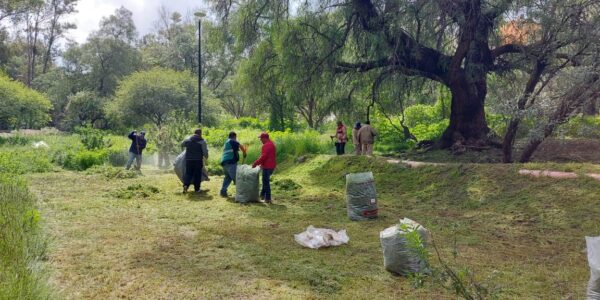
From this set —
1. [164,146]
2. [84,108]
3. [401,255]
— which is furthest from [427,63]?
[84,108]

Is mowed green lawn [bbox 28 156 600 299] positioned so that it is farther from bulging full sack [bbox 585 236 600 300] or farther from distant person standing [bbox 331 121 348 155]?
distant person standing [bbox 331 121 348 155]

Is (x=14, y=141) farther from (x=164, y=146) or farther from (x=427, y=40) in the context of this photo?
(x=427, y=40)

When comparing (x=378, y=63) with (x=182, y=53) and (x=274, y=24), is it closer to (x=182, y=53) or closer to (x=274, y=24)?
(x=274, y=24)

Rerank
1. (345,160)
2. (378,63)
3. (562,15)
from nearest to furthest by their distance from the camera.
Answer: (562,15) < (345,160) < (378,63)

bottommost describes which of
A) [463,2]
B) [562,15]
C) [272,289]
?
[272,289]

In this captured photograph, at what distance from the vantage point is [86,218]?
753cm

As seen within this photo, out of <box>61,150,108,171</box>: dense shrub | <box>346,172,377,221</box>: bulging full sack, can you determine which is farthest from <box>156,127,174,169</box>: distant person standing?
<box>346,172,377,221</box>: bulging full sack

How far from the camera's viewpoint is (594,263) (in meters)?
3.50

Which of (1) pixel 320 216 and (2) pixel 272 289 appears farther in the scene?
(1) pixel 320 216

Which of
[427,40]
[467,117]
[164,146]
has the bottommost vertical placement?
[164,146]

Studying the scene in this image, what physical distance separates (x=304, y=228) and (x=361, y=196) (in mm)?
1119

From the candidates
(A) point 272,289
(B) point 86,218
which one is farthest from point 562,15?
(B) point 86,218

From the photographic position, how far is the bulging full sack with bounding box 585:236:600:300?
137 inches

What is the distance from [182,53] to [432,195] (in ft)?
130
